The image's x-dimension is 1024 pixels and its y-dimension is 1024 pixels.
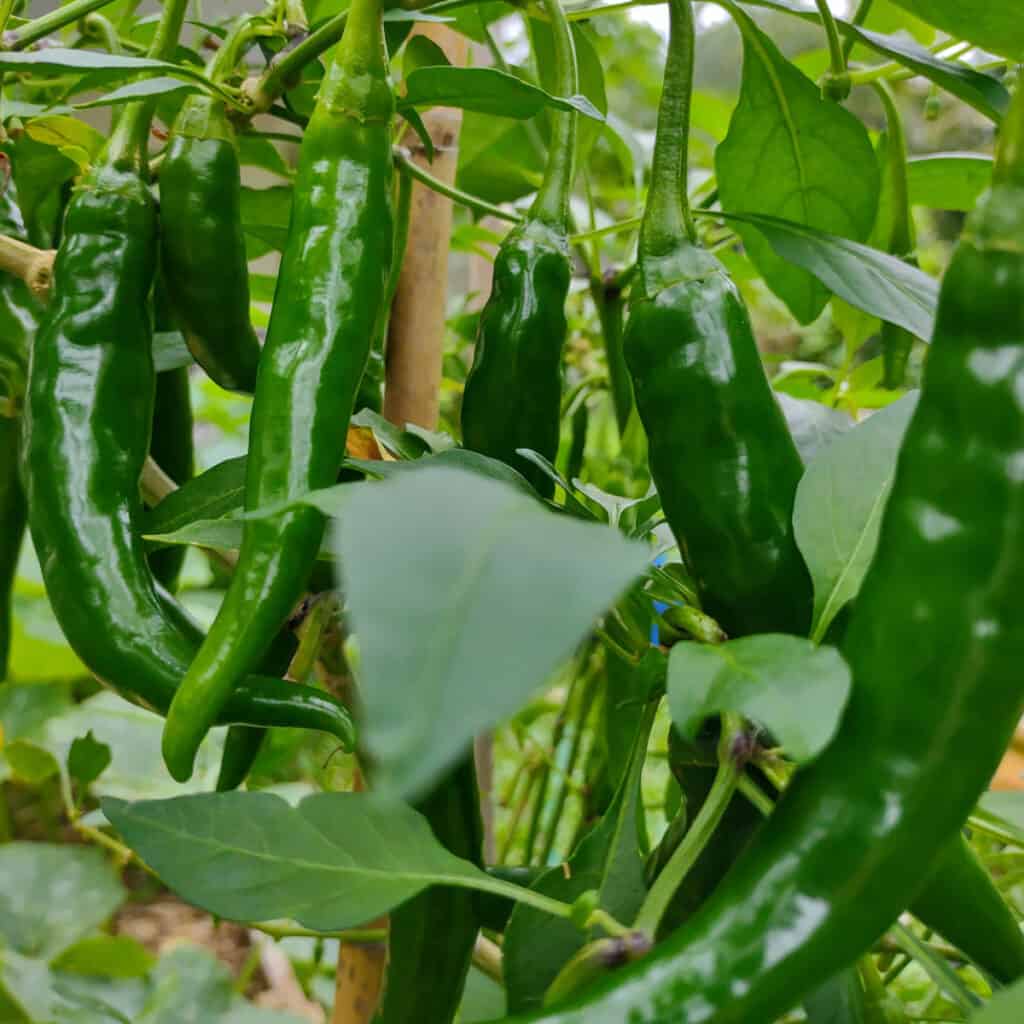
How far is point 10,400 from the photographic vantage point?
0.60 m

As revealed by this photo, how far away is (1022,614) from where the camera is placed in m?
0.28

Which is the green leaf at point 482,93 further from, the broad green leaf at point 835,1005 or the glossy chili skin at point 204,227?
→ the broad green leaf at point 835,1005

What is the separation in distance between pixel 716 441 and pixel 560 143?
19cm

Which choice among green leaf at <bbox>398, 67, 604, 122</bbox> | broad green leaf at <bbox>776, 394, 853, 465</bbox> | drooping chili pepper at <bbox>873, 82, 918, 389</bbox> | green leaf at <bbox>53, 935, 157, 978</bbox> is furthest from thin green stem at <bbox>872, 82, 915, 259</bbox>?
green leaf at <bbox>53, 935, 157, 978</bbox>

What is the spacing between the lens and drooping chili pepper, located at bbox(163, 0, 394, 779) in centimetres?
38

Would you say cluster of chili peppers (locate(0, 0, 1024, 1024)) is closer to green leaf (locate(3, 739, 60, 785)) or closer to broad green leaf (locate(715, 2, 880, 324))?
broad green leaf (locate(715, 2, 880, 324))

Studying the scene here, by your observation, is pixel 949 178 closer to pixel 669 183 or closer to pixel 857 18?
pixel 857 18

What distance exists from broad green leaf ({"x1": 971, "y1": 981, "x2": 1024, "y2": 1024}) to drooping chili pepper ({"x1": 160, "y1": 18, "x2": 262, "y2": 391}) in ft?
1.40

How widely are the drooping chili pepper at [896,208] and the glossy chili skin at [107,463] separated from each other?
0.40 m

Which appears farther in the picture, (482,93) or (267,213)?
(267,213)

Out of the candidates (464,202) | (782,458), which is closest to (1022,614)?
(782,458)

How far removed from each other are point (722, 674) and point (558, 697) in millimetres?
1261

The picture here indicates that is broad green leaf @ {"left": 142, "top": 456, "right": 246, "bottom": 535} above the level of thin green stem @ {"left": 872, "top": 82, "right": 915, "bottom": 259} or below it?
below

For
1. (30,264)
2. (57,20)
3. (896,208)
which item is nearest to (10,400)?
(30,264)
